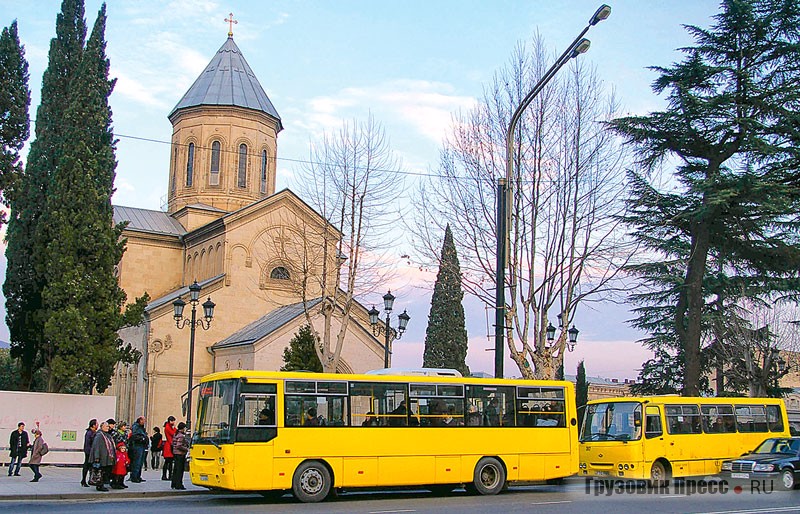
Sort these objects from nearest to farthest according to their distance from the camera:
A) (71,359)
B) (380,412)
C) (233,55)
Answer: (380,412), (71,359), (233,55)

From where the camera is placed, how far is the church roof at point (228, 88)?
147 feet

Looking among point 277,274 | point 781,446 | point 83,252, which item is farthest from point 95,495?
point 277,274

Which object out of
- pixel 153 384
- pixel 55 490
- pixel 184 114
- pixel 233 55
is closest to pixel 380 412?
pixel 55 490

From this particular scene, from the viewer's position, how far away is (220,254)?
134ft

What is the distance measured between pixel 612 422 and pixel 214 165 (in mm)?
31465

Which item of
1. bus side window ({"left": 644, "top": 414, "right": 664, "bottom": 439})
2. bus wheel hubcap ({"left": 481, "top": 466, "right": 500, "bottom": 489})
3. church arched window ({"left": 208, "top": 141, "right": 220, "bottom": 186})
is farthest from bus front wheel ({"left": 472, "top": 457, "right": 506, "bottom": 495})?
church arched window ({"left": 208, "top": 141, "right": 220, "bottom": 186})

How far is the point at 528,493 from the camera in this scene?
16.5 meters

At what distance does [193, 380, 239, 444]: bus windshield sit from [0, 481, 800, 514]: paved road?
3.91ft

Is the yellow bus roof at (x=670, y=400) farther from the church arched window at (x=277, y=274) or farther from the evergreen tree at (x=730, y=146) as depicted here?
the church arched window at (x=277, y=274)

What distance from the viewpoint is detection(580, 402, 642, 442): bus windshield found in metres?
17.6

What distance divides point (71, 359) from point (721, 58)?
21.1 metres

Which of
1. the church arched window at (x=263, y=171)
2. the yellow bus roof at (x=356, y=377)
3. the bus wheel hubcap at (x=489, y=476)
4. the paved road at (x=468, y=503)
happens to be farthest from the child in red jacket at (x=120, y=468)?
the church arched window at (x=263, y=171)

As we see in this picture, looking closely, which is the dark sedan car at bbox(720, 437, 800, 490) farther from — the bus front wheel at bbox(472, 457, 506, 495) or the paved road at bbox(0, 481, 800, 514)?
the bus front wheel at bbox(472, 457, 506, 495)

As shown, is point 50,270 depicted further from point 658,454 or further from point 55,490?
point 658,454
